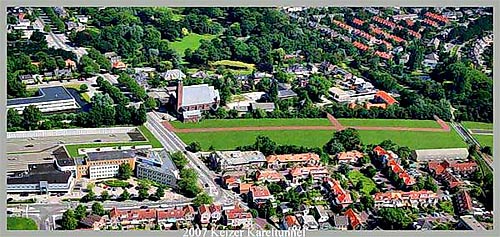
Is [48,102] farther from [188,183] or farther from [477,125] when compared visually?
[477,125]

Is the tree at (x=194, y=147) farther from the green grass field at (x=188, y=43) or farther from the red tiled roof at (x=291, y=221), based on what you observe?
the green grass field at (x=188, y=43)

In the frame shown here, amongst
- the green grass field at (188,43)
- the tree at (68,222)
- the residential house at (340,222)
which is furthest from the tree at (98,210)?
the green grass field at (188,43)

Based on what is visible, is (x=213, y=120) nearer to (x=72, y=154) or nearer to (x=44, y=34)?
(x=72, y=154)

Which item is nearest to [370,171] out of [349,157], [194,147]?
[349,157]

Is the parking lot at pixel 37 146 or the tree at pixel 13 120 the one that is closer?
the parking lot at pixel 37 146

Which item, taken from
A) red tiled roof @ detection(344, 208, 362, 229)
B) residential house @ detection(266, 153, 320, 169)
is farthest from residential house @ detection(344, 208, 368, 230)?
residential house @ detection(266, 153, 320, 169)

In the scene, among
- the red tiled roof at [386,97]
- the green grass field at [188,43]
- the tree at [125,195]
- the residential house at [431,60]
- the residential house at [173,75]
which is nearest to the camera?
the tree at [125,195]

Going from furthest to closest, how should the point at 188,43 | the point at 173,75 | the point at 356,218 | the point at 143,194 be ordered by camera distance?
the point at 188,43 < the point at 173,75 < the point at 143,194 < the point at 356,218
